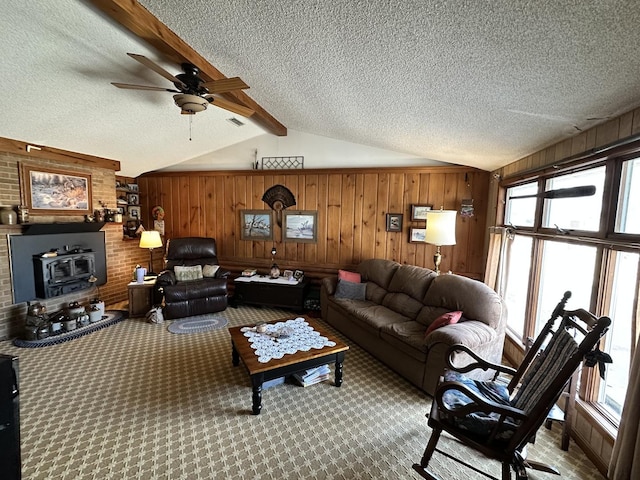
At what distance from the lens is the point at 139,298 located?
426cm

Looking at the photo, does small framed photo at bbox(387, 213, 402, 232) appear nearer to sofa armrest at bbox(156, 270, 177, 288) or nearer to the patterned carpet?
the patterned carpet

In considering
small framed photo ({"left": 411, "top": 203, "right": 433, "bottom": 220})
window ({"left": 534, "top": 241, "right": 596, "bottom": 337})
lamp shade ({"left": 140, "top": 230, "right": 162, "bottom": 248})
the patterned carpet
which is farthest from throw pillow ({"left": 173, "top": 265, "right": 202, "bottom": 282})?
window ({"left": 534, "top": 241, "right": 596, "bottom": 337})

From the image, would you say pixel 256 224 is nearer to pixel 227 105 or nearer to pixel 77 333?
pixel 227 105

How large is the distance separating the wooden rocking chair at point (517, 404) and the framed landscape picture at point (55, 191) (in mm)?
5225

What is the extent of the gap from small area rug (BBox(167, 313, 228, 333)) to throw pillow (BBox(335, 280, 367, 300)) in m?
1.75

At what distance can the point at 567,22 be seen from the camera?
1.10 m

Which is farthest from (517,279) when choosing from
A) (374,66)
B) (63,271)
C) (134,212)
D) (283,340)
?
(134,212)

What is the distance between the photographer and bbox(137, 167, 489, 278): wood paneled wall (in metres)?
4.21

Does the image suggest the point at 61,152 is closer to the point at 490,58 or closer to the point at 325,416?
the point at 325,416

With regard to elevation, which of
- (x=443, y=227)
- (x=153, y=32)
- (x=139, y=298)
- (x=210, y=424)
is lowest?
(x=210, y=424)

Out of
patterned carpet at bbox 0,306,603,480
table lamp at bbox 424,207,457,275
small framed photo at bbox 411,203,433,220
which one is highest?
small framed photo at bbox 411,203,433,220

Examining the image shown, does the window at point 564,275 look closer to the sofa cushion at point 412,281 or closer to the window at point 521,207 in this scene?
the window at point 521,207

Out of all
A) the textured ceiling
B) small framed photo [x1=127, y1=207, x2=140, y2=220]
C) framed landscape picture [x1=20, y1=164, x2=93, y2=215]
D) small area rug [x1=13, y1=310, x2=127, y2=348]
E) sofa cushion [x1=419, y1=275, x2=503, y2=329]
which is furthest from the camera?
small framed photo [x1=127, y1=207, x2=140, y2=220]

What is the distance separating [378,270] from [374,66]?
2.77 metres
